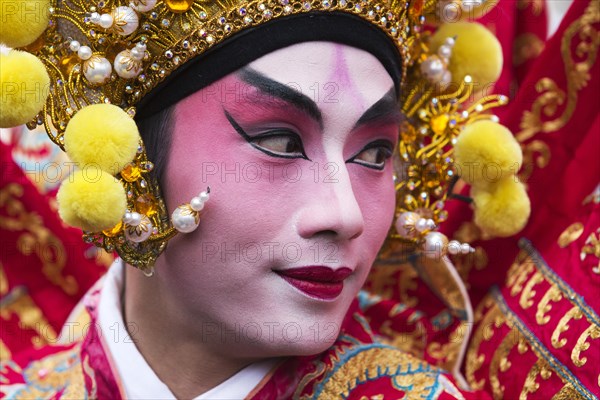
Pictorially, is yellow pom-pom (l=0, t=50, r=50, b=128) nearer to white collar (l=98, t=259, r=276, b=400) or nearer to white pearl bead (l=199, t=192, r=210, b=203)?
white pearl bead (l=199, t=192, r=210, b=203)

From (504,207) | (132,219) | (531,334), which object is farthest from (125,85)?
(531,334)

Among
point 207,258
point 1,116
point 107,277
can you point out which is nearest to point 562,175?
point 207,258

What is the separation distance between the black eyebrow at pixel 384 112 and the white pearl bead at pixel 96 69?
49 centimetres

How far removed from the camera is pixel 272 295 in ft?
5.31

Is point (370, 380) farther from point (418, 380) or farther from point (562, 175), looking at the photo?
point (562, 175)

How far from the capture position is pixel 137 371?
72.6 inches

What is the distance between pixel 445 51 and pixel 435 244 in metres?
0.45

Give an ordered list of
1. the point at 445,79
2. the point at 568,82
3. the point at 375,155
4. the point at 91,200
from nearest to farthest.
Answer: the point at 91,200 → the point at 375,155 → the point at 445,79 → the point at 568,82

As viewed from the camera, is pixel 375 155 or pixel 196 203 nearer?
pixel 196 203

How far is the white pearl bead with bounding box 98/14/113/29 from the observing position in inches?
63.6

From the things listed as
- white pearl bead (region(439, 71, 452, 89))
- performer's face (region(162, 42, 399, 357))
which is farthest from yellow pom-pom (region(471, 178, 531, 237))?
performer's face (region(162, 42, 399, 357))

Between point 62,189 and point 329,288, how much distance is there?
1.76ft

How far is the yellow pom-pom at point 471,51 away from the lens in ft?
6.55

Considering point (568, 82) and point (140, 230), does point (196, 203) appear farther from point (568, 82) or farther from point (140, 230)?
point (568, 82)
